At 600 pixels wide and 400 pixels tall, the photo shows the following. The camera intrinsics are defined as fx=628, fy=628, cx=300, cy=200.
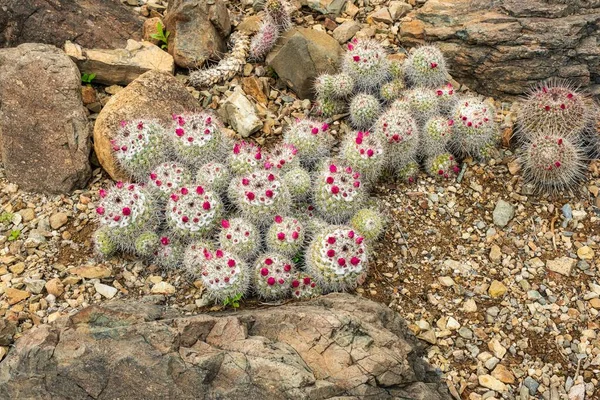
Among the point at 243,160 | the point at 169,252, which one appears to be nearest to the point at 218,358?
the point at 169,252

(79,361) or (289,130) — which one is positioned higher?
(289,130)

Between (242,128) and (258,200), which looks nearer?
(258,200)

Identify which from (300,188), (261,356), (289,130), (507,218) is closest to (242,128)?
(289,130)

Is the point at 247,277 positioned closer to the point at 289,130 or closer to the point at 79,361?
the point at 79,361

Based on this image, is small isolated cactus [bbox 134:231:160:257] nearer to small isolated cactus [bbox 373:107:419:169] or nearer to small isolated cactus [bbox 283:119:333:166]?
small isolated cactus [bbox 283:119:333:166]

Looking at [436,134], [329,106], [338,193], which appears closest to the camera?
[338,193]

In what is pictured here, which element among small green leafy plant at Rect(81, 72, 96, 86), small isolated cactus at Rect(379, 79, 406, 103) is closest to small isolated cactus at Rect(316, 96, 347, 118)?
small isolated cactus at Rect(379, 79, 406, 103)

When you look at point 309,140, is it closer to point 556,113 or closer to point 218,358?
point 556,113
